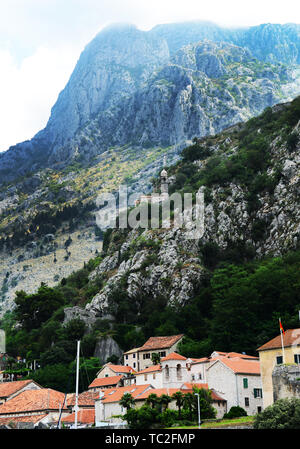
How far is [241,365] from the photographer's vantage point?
177 feet

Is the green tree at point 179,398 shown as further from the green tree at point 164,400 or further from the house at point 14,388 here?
the house at point 14,388

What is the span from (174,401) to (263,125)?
77349 mm

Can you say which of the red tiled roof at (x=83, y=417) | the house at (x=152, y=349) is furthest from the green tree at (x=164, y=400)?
the house at (x=152, y=349)

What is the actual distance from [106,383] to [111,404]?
10.4m

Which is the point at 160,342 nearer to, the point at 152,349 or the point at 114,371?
the point at 152,349

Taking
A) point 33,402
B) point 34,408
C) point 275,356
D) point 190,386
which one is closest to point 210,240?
point 190,386

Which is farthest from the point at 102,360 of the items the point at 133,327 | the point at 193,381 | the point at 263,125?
the point at 263,125

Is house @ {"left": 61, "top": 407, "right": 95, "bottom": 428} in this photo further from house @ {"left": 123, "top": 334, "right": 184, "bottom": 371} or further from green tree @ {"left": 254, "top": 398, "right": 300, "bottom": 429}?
green tree @ {"left": 254, "top": 398, "right": 300, "bottom": 429}

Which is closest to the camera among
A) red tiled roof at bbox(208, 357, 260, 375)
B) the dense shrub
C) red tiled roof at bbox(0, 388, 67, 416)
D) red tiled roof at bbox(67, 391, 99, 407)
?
the dense shrub

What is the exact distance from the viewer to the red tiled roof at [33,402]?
6038 cm

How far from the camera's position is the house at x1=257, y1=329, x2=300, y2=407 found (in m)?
44.5

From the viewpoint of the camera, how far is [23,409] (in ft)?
199

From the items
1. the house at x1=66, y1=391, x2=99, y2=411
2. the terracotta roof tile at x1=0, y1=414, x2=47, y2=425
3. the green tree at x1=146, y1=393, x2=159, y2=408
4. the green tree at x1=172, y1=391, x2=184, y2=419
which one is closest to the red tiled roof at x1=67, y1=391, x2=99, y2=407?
the house at x1=66, y1=391, x2=99, y2=411

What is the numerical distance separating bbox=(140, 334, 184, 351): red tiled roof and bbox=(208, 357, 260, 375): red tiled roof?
1410 cm
